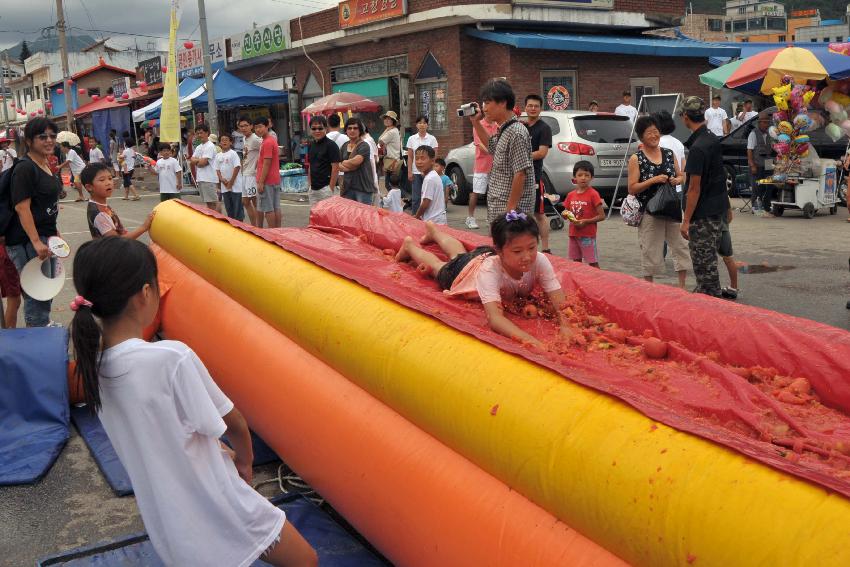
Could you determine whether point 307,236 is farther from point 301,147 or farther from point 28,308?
point 301,147

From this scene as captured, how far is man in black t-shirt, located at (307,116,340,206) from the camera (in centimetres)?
970

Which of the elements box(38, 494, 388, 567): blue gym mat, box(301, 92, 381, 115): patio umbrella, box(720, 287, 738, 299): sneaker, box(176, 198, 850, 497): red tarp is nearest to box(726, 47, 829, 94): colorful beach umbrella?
box(720, 287, 738, 299): sneaker

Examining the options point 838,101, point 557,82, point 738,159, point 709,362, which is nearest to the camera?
point 709,362

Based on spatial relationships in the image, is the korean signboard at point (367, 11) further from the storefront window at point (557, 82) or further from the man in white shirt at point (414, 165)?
the man in white shirt at point (414, 165)

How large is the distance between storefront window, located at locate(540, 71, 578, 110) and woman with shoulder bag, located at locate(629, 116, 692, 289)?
13.1 metres

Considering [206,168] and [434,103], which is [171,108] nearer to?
[206,168]

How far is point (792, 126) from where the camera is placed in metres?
12.0

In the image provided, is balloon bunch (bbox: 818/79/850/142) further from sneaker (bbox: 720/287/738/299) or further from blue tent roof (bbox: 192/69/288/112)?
blue tent roof (bbox: 192/69/288/112)

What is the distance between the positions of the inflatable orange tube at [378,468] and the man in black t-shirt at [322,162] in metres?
5.19

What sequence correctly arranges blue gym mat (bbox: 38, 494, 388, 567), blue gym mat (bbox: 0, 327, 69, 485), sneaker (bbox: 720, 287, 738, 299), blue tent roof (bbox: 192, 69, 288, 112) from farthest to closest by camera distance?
blue tent roof (bbox: 192, 69, 288, 112) → sneaker (bbox: 720, 287, 738, 299) → blue gym mat (bbox: 0, 327, 69, 485) → blue gym mat (bbox: 38, 494, 388, 567)

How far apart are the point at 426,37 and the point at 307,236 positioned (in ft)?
50.5

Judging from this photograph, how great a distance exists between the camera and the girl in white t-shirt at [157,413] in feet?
6.93

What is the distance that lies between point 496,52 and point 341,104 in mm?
4143

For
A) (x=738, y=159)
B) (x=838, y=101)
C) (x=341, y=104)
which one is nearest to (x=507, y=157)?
(x=838, y=101)
